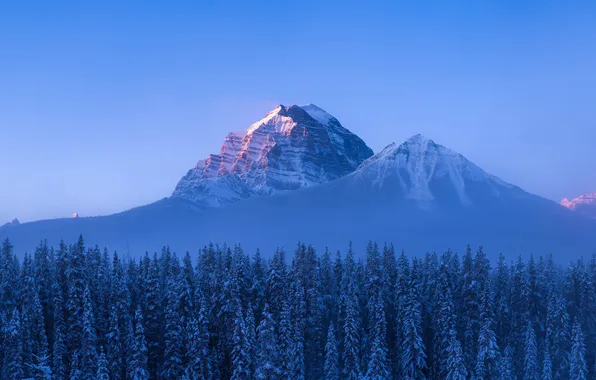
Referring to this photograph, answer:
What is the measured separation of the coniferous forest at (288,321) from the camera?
72.3 meters

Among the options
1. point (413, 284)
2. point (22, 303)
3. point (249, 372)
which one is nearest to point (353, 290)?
point (413, 284)

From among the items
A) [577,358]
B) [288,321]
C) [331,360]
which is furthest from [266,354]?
[577,358]

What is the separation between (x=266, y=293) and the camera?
89062 mm

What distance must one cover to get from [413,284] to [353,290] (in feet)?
27.5

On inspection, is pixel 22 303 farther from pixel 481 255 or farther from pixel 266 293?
pixel 481 255

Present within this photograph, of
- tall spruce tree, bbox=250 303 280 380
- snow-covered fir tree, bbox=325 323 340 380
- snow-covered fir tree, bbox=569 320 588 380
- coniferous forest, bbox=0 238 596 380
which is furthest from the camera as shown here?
snow-covered fir tree, bbox=569 320 588 380

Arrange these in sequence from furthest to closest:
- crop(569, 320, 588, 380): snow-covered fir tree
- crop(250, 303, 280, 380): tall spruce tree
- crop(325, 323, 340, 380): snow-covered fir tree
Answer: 1. crop(569, 320, 588, 380): snow-covered fir tree
2. crop(325, 323, 340, 380): snow-covered fir tree
3. crop(250, 303, 280, 380): tall spruce tree

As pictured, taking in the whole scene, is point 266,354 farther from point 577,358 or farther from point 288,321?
point 577,358

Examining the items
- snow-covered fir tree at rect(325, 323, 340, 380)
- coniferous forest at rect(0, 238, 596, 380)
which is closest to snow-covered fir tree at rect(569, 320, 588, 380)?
coniferous forest at rect(0, 238, 596, 380)

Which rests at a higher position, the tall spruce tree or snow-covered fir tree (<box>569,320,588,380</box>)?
the tall spruce tree

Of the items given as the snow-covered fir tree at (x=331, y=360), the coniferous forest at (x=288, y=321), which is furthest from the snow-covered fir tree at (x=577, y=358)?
the snow-covered fir tree at (x=331, y=360)

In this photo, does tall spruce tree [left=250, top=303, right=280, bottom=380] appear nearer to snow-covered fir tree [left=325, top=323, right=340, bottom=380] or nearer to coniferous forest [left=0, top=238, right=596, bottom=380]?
coniferous forest [left=0, top=238, right=596, bottom=380]

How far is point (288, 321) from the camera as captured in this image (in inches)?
2923

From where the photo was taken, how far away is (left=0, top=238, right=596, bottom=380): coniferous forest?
72.3 meters
